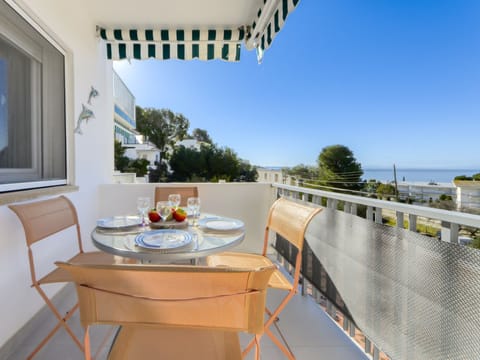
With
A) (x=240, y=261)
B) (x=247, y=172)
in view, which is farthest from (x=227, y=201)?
(x=247, y=172)

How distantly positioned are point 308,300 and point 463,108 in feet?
122

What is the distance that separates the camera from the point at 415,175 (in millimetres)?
25500

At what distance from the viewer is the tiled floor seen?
166cm

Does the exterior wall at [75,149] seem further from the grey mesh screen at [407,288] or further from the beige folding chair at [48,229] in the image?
the grey mesh screen at [407,288]

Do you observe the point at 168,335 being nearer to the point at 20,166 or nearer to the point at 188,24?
the point at 20,166

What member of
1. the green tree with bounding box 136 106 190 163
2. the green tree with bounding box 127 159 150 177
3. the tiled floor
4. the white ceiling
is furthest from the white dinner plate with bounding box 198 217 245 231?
the green tree with bounding box 136 106 190 163

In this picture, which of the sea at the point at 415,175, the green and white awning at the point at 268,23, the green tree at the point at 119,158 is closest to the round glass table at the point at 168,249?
the green and white awning at the point at 268,23

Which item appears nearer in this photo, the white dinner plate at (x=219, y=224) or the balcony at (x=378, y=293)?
the balcony at (x=378, y=293)

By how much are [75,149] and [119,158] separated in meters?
2.11

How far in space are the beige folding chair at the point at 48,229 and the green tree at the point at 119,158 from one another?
2.73 m

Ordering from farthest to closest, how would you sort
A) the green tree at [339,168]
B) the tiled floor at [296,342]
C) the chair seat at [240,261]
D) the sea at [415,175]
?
the green tree at [339,168]
the sea at [415,175]
the chair seat at [240,261]
the tiled floor at [296,342]

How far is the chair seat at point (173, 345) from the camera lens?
96 cm

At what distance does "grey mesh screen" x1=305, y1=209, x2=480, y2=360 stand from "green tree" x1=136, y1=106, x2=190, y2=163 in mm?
10520

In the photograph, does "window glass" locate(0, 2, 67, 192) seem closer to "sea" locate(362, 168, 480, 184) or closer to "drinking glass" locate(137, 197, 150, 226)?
"drinking glass" locate(137, 197, 150, 226)
